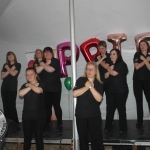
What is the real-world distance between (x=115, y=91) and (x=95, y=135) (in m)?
0.88

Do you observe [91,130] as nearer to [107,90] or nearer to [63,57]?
[107,90]

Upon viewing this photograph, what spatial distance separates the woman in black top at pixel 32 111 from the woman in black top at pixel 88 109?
48cm

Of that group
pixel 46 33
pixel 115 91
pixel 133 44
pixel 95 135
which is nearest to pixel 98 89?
pixel 95 135

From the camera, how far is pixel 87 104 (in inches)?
111

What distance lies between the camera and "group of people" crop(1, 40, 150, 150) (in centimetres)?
283

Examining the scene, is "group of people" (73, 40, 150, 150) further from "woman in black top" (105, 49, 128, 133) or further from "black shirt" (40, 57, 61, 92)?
"black shirt" (40, 57, 61, 92)

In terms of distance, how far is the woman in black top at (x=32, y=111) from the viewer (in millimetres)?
2994

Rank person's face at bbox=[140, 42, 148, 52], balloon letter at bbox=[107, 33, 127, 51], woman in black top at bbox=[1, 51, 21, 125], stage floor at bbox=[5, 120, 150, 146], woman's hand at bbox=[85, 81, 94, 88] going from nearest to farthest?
woman's hand at bbox=[85, 81, 94, 88] → stage floor at bbox=[5, 120, 150, 146] → person's face at bbox=[140, 42, 148, 52] → woman in black top at bbox=[1, 51, 21, 125] → balloon letter at bbox=[107, 33, 127, 51]

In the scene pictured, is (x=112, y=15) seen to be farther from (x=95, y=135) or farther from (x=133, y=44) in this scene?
(x=95, y=135)

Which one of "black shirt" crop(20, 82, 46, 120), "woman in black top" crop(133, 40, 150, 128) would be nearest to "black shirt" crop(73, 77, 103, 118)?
"black shirt" crop(20, 82, 46, 120)

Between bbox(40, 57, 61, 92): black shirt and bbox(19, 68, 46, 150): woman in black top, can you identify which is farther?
bbox(40, 57, 61, 92): black shirt

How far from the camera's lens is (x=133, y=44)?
4555 millimetres

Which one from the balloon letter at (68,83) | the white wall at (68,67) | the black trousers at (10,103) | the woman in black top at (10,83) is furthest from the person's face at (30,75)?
the white wall at (68,67)

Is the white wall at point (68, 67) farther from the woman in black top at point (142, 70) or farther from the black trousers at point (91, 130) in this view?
the black trousers at point (91, 130)
